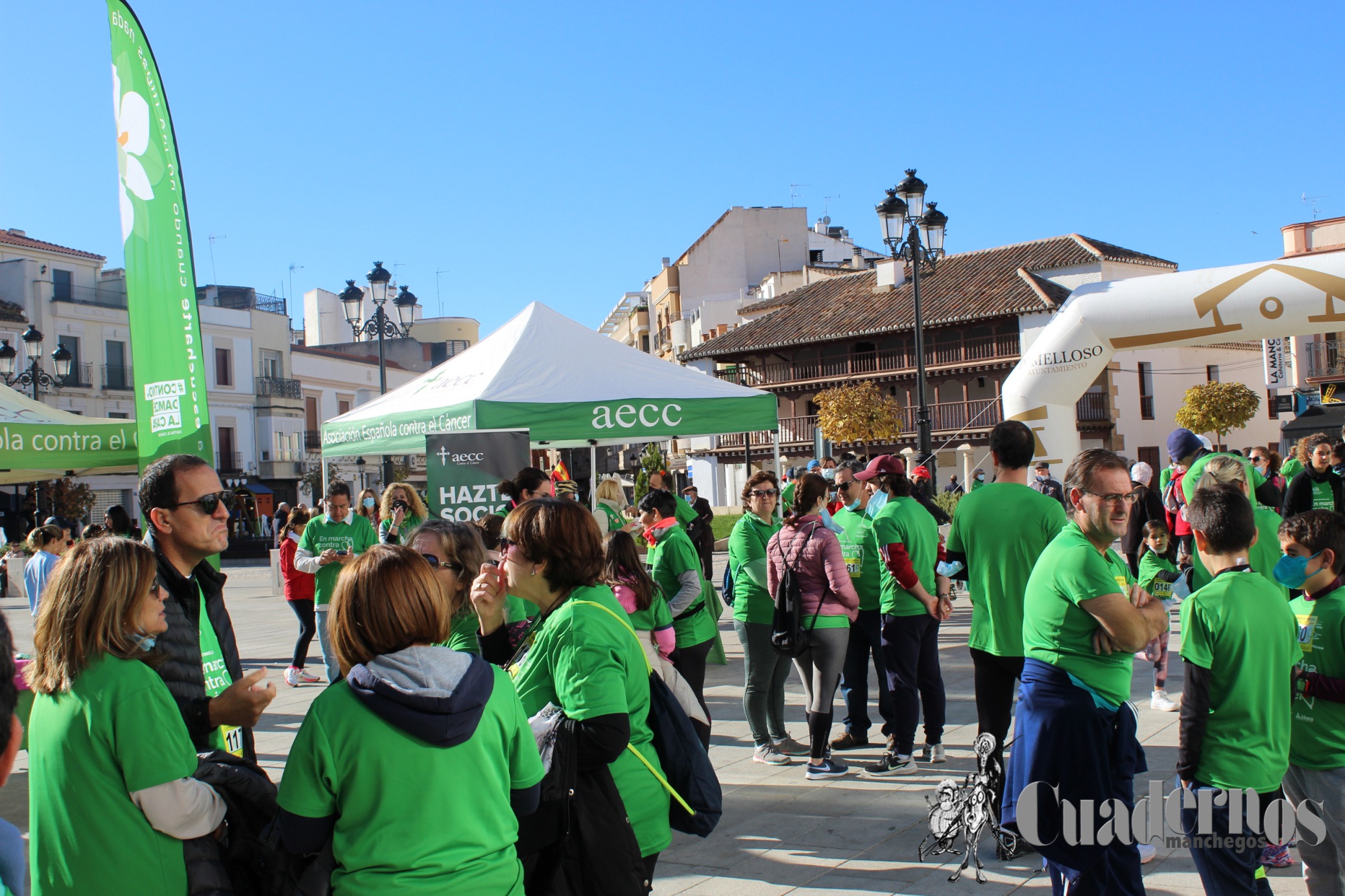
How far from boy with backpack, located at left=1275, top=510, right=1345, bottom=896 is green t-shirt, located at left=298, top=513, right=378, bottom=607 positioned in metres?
6.59

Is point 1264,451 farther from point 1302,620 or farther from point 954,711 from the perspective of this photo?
point 1302,620

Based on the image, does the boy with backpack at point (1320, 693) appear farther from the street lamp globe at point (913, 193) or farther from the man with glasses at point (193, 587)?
the street lamp globe at point (913, 193)

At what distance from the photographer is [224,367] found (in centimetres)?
5225

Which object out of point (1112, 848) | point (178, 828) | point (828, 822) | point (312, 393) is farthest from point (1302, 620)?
point (312, 393)

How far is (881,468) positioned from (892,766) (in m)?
1.92

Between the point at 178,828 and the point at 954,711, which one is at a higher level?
the point at 178,828

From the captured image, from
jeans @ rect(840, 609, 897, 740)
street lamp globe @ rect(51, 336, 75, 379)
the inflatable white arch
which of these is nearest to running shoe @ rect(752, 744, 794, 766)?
jeans @ rect(840, 609, 897, 740)

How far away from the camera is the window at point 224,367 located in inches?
2040

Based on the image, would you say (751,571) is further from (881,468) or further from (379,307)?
(379,307)

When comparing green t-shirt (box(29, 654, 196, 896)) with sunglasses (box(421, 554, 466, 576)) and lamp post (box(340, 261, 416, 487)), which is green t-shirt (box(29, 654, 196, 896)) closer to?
sunglasses (box(421, 554, 466, 576))

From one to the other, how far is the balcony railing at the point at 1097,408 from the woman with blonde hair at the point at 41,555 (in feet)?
130

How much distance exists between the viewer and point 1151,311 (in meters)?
13.5

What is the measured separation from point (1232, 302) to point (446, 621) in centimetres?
1255

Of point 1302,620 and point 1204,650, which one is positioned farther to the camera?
point 1302,620
